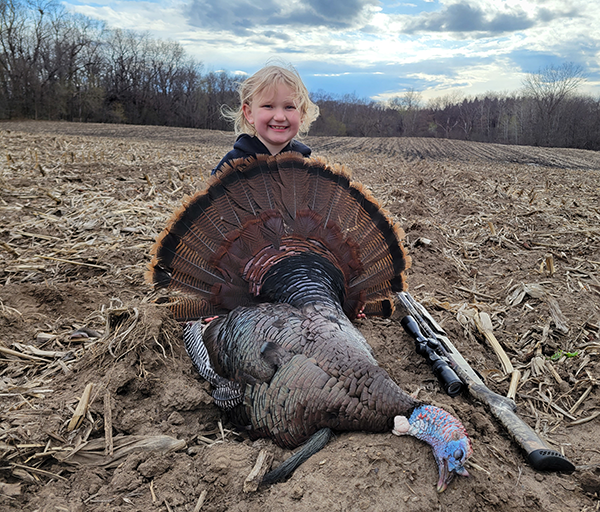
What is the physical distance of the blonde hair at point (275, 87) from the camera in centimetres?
339

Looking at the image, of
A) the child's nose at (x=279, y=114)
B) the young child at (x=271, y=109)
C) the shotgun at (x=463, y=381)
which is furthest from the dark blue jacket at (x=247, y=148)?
the shotgun at (x=463, y=381)

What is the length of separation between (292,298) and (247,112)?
81.9 inches

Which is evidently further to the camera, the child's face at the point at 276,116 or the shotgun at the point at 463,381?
the child's face at the point at 276,116

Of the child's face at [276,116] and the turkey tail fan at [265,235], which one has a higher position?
the child's face at [276,116]

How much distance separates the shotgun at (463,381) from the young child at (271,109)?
1.91m

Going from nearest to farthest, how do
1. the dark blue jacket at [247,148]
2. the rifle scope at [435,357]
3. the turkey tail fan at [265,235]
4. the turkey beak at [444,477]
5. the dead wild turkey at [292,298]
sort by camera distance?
1. the turkey beak at [444,477]
2. the dead wild turkey at [292,298]
3. the rifle scope at [435,357]
4. the turkey tail fan at [265,235]
5. the dark blue jacket at [247,148]

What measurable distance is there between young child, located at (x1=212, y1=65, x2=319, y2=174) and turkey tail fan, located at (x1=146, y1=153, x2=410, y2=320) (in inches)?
14.7

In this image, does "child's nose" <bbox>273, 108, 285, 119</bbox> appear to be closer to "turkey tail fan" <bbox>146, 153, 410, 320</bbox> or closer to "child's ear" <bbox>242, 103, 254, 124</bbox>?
"child's ear" <bbox>242, 103, 254, 124</bbox>

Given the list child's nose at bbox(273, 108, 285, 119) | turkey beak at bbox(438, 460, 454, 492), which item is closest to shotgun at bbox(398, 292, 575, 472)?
turkey beak at bbox(438, 460, 454, 492)

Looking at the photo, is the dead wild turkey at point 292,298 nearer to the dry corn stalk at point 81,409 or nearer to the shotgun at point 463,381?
the shotgun at point 463,381

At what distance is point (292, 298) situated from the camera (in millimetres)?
2607

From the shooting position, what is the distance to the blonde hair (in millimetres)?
3395

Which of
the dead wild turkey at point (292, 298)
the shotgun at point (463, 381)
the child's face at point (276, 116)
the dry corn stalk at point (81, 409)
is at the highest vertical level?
the child's face at point (276, 116)

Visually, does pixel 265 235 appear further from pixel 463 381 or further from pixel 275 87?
pixel 463 381
